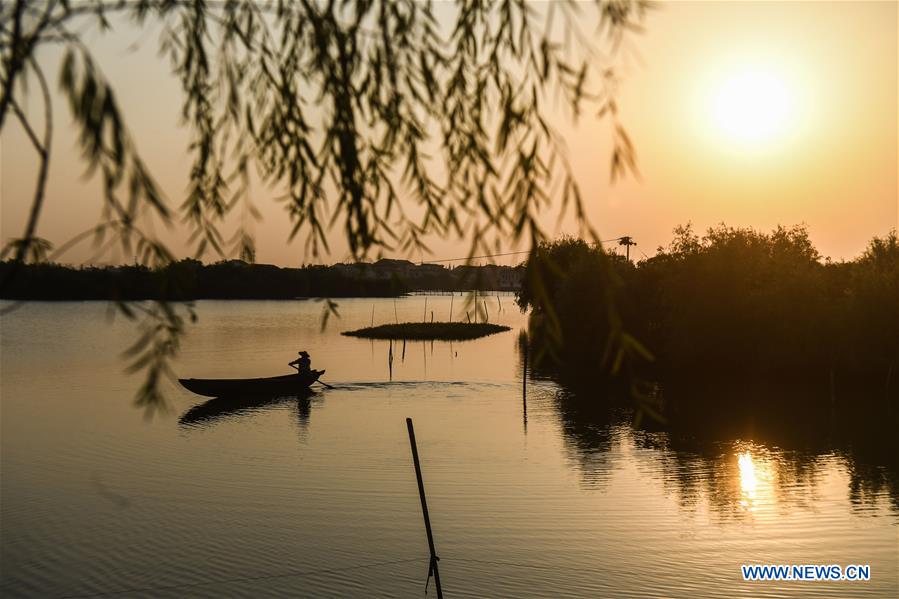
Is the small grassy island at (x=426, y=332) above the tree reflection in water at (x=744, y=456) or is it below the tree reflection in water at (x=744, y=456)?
above

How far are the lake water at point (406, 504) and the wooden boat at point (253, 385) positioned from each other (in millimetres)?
996

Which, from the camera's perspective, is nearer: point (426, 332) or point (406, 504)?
point (406, 504)

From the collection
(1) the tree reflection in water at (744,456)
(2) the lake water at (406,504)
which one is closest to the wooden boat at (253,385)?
(2) the lake water at (406,504)

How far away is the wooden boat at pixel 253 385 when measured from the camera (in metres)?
46.2

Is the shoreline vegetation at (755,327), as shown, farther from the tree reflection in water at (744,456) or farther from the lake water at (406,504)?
the lake water at (406,504)

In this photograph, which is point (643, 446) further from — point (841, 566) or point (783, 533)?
point (841, 566)

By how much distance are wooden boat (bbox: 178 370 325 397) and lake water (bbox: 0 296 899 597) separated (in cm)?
100

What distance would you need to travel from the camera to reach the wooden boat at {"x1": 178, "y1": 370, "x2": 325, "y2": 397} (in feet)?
151

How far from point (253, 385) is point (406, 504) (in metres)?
22.4

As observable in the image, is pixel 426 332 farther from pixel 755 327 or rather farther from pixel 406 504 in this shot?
pixel 406 504

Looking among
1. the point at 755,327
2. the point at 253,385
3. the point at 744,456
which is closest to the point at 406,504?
the point at 744,456

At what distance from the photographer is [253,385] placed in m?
46.9

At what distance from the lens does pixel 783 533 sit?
80.8 feet

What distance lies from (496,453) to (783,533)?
39.8ft
